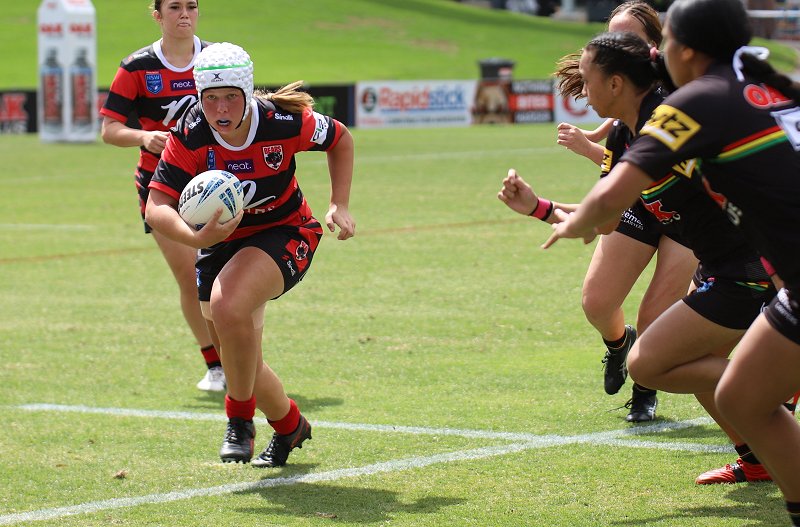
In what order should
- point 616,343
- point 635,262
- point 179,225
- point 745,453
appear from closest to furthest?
point 745,453 → point 179,225 → point 635,262 → point 616,343

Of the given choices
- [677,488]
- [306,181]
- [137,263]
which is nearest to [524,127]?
[306,181]

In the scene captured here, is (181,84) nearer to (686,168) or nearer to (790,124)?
(686,168)

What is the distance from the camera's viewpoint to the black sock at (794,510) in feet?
15.2

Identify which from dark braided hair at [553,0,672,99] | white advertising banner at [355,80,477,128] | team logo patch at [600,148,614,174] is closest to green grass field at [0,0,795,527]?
team logo patch at [600,148,614,174]

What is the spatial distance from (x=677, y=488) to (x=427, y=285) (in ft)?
20.1

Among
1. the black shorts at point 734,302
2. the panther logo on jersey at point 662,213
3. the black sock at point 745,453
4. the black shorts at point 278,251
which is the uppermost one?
the panther logo on jersey at point 662,213

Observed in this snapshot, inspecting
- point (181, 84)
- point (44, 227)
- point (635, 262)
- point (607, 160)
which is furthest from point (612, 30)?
point (44, 227)

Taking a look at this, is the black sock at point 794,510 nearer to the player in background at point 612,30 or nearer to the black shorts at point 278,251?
the player in background at point 612,30

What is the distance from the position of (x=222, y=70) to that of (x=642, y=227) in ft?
7.50

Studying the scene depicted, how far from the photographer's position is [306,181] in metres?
21.2

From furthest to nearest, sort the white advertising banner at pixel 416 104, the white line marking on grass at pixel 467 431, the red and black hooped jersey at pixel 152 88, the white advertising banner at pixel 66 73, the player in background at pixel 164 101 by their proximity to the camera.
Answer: the white advertising banner at pixel 416 104, the white advertising banner at pixel 66 73, the red and black hooped jersey at pixel 152 88, the player in background at pixel 164 101, the white line marking on grass at pixel 467 431

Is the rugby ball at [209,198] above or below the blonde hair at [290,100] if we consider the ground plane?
below

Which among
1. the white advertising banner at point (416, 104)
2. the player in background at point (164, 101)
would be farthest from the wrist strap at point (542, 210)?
the white advertising banner at point (416, 104)

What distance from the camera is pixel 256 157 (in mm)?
6199
